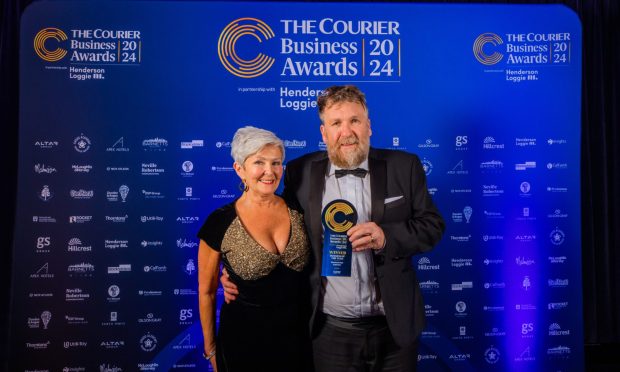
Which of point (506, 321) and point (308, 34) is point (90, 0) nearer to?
point (308, 34)

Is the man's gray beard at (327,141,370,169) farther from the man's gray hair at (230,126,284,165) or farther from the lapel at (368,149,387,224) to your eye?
the man's gray hair at (230,126,284,165)

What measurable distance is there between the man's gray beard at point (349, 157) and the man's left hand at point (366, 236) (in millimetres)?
330

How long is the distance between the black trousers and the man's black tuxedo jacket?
74 mm

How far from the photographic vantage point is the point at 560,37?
11.3ft

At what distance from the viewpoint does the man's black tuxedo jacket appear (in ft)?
6.47

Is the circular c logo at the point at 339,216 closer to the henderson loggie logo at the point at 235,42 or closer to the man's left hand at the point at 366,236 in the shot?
the man's left hand at the point at 366,236

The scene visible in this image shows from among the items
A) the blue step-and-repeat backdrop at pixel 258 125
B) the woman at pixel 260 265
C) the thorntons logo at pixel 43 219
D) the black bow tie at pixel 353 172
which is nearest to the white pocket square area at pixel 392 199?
the black bow tie at pixel 353 172

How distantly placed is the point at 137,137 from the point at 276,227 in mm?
1777

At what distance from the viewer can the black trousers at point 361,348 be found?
2.02m

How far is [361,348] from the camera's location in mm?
2020

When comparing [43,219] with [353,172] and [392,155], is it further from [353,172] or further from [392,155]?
[392,155]

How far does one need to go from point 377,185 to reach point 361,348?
30.3 inches

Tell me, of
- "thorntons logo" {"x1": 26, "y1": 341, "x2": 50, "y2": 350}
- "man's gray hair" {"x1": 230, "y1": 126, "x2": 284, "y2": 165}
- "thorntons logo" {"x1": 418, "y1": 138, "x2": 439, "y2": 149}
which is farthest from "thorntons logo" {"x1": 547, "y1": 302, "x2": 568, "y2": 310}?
"thorntons logo" {"x1": 26, "y1": 341, "x2": 50, "y2": 350}

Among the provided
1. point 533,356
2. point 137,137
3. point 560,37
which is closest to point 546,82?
point 560,37
